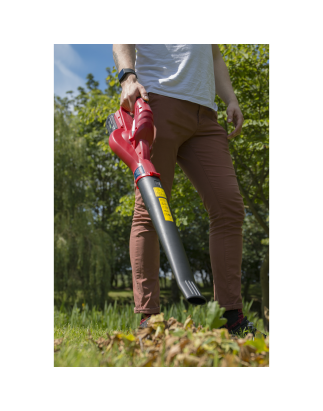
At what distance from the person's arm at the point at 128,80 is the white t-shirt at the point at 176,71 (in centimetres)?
11

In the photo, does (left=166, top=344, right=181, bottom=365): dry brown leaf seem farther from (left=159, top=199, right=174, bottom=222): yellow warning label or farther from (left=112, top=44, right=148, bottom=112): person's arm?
(left=112, top=44, right=148, bottom=112): person's arm

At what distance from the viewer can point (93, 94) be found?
13562mm

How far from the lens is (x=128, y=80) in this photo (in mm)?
1648

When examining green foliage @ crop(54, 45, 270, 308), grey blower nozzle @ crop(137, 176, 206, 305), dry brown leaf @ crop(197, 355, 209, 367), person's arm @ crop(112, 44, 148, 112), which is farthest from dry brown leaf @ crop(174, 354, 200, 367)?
green foliage @ crop(54, 45, 270, 308)

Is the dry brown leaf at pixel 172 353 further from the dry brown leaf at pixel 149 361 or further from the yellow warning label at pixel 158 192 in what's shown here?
the yellow warning label at pixel 158 192

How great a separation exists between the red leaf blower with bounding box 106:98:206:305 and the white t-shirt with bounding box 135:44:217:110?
23 cm

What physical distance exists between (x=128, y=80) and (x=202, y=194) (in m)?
0.66

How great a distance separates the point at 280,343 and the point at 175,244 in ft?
1.53

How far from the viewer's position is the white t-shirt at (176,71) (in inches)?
69.0

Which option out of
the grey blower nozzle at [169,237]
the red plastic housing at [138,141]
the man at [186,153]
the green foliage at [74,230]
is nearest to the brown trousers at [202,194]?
the man at [186,153]

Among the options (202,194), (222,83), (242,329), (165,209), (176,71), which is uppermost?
(222,83)

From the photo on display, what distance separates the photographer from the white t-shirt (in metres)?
1.75

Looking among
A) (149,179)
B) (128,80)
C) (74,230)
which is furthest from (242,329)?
(74,230)

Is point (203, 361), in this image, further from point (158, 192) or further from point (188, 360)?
point (158, 192)
